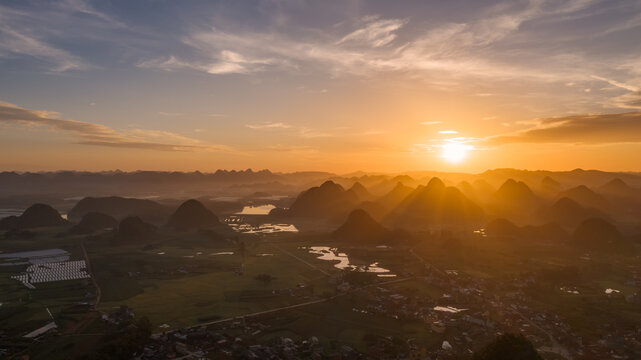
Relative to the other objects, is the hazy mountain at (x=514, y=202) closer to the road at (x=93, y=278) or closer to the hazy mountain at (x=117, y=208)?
the road at (x=93, y=278)

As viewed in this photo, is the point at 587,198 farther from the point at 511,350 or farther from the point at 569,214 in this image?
the point at 511,350

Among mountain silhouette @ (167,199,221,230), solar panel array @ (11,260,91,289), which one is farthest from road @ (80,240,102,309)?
mountain silhouette @ (167,199,221,230)

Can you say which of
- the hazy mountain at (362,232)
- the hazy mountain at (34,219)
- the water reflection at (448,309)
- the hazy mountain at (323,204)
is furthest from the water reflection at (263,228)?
the water reflection at (448,309)

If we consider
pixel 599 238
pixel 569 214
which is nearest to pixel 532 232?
pixel 599 238

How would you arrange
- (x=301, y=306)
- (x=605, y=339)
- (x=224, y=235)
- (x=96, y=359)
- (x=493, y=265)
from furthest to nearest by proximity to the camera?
(x=224, y=235), (x=493, y=265), (x=301, y=306), (x=605, y=339), (x=96, y=359)

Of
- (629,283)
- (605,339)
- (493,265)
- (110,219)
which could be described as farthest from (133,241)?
(629,283)

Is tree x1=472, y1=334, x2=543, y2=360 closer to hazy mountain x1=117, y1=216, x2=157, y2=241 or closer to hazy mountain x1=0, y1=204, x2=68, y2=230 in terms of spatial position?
hazy mountain x1=117, y1=216, x2=157, y2=241

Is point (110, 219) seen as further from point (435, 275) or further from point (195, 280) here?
point (435, 275)
